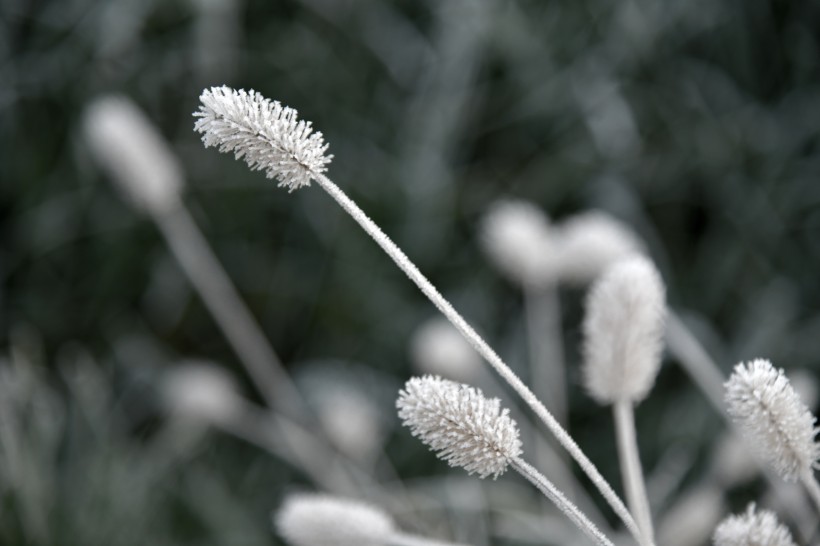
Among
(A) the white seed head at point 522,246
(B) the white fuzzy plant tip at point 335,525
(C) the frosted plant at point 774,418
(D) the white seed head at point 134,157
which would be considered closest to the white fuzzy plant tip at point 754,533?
(C) the frosted plant at point 774,418

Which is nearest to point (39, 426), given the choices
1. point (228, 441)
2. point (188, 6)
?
point (228, 441)

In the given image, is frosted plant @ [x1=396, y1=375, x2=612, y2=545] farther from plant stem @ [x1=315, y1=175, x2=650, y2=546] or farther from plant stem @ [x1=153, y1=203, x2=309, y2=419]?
plant stem @ [x1=153, y1=203, x2=309, y2=419]

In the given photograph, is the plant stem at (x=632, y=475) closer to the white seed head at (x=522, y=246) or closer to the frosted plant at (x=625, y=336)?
the frosted plant at (x=625, y=336)

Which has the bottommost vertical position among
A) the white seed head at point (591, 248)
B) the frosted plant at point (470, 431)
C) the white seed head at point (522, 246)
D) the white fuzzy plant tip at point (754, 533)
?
the white fuzzy plant tip at point (754, 533)

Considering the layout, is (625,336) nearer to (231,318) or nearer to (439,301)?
(439,301)

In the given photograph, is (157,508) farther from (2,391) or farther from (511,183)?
(511,183)

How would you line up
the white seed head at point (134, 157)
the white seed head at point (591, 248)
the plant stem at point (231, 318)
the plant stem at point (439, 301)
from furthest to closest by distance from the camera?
the plant stem at point (231, 318)
the white seed head at point (134, 157)
the white seed head at point (591, 248)
the plant stem at point (439, 301)

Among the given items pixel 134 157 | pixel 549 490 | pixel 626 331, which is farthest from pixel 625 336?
pixel 134 157
